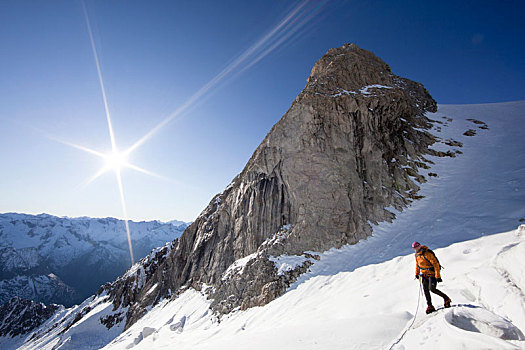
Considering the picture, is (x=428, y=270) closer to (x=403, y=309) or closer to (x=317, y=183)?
(x=403, y=309)

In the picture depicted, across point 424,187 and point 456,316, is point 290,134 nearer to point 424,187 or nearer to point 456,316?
point 424,187

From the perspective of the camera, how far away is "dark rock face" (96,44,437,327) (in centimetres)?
1762

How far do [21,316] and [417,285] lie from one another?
135 meters


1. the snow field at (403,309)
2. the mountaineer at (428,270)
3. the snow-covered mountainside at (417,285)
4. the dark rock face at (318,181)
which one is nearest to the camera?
the snow field at (403,309)

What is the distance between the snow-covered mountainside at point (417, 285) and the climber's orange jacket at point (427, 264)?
84 centimetres

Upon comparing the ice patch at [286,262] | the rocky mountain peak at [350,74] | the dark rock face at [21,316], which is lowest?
the dark rock face at [21,316]

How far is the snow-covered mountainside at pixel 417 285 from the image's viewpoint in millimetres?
4766

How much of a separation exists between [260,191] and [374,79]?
56.7 feet

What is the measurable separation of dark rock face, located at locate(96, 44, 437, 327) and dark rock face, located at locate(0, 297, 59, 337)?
10261cm

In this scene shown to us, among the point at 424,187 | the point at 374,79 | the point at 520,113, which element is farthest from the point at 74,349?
the point at 520,113

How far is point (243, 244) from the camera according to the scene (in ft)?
75.0

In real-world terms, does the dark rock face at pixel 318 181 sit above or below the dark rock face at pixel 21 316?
above

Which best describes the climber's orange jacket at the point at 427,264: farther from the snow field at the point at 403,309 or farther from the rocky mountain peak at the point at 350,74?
the rocky mountain peak at the point at 350,74

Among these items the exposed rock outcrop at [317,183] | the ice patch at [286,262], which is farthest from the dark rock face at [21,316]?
the ice patch at [286,262]
